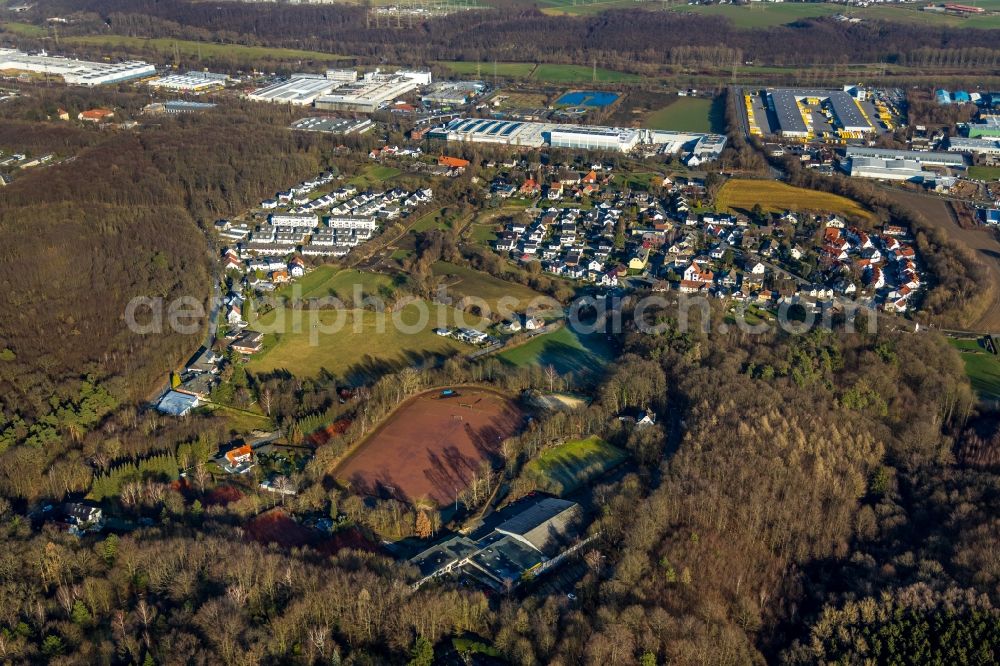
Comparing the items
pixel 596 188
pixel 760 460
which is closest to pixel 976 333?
pixel 760 460

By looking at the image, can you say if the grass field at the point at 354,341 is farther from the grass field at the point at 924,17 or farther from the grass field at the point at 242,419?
the grass field at the point at 924,17

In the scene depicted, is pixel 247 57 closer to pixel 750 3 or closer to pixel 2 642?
pixel 750 3

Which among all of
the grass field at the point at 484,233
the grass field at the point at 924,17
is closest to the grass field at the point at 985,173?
the grass field at the point at 484,233

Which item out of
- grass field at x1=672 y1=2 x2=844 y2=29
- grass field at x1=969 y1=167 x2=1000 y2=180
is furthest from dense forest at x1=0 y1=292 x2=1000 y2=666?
grass field at x1=672 y1=2 x2=844 y2=29

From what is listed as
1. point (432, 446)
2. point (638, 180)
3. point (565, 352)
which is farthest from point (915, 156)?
point (432, 446)

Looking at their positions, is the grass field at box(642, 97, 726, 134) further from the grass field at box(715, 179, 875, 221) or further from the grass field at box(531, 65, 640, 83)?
the grass field at box(715, 179, 875, 221)
